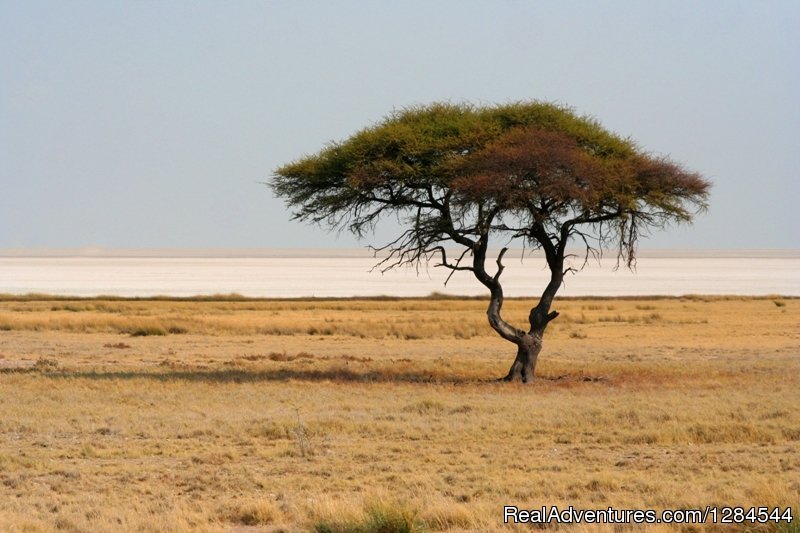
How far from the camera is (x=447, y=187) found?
95.8 feet

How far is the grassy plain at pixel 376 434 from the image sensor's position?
13.3 m

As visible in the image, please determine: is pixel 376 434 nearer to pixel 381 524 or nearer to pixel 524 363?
pixel 381 524

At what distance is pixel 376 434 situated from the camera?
759 inches

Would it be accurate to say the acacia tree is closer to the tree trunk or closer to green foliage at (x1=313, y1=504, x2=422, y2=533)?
the tree trunk

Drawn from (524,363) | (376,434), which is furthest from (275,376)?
(376,434)

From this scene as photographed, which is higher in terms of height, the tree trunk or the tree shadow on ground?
the tree trunk

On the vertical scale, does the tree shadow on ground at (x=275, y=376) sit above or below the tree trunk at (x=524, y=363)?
below

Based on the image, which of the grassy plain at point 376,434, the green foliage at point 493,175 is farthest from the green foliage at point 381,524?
the green foliage at point 493,175

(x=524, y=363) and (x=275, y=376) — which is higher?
(x=524, y=363)

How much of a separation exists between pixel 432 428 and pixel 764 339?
28329mm

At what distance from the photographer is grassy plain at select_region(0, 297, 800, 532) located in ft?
43.5

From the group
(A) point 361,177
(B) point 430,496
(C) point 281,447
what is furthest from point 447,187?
(B) point 430,496

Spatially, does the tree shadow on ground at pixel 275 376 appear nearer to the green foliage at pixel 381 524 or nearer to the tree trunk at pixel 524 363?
the tree trunk at pixel 524 363

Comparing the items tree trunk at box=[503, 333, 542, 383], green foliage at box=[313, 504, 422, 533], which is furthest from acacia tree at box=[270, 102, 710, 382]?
green foliage at box=[313, 504, 422, 533]
